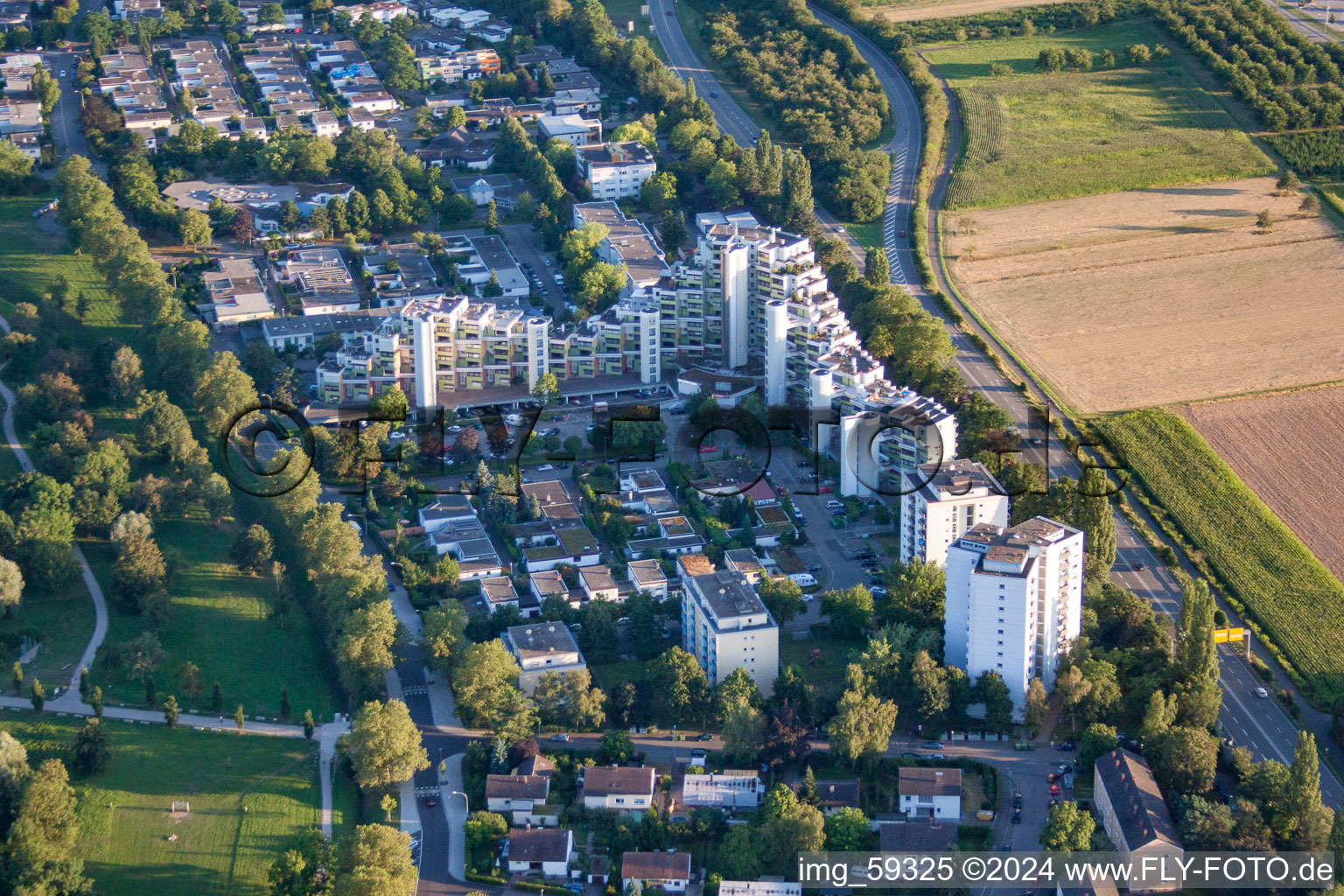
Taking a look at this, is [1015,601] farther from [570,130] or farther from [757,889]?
[570,130]

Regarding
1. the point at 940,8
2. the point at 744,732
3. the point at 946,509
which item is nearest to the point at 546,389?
the point at 946,509

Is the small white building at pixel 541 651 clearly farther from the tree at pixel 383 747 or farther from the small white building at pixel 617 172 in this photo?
the small white building at pixel 617 172

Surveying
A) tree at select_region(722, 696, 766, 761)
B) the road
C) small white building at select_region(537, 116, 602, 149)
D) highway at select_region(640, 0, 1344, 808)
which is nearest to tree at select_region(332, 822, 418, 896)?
tree at select_region(722, 696, 766, 761)

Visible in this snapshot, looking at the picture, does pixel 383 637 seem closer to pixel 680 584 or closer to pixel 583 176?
pixel 680 584

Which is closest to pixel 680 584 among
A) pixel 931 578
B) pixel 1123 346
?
pixel 931 578

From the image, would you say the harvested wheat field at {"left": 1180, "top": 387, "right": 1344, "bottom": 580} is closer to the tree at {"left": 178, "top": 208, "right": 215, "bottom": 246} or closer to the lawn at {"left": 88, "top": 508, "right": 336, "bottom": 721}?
the lawn at {"left": 88, "top": 508, "right": 336, "bottom": 721}

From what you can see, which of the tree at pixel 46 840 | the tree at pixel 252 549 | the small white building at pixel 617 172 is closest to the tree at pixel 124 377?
the tree at pixel 252 549
